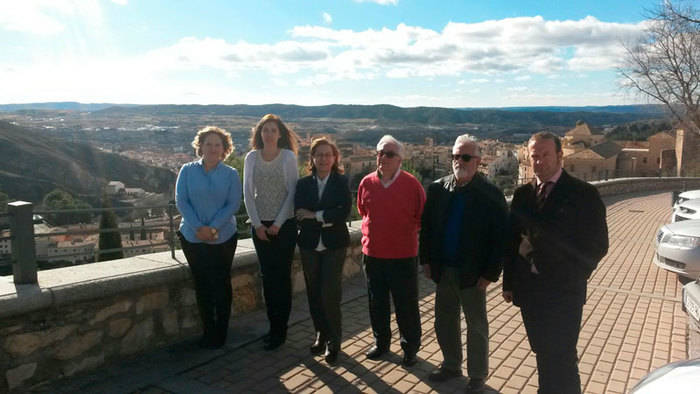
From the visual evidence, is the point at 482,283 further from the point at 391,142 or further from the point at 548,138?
the point at 391,142

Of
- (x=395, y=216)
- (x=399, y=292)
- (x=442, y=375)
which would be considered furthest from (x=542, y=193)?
(x=442, y=375)

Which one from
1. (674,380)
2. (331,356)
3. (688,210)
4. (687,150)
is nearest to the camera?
(674,380)

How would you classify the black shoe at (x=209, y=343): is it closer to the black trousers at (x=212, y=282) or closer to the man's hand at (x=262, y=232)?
the black trousers at (x=212, y=282)

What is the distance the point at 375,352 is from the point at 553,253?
6.22 feet

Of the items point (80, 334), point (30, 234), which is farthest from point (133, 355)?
point (30, 234)

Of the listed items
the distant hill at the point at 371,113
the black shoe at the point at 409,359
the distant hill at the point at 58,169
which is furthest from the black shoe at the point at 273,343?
the distant hill at the point at 371,113

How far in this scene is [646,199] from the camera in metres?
19.2

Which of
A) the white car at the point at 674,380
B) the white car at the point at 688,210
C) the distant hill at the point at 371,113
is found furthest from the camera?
the distant hill at the point at 371,113

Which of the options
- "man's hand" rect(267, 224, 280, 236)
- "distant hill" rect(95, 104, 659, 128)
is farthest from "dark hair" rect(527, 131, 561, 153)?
"distant hill" rect(95, 104, 659, 128)

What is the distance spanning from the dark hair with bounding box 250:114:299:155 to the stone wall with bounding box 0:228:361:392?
3.98ft

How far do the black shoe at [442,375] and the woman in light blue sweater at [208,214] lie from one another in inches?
70.1

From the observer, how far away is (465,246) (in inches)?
132

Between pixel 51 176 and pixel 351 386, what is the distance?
1278 inches

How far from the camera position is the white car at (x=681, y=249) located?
6250 millimetres
